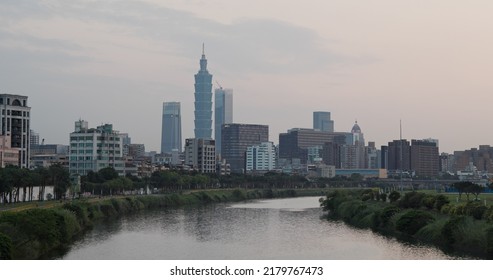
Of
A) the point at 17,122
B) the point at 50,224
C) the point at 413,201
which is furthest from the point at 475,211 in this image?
the point at 17,122

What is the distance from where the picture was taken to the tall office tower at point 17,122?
154m

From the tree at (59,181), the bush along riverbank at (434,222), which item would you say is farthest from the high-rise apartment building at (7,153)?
the bush along riverbank at (434,222)

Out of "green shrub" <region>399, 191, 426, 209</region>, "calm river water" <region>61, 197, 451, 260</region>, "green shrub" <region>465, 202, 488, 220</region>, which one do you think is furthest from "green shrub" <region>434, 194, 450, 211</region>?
"calm river water" <region>61, 197, 451, 260</region>

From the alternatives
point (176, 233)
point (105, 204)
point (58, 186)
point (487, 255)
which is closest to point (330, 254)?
point (487, 255)

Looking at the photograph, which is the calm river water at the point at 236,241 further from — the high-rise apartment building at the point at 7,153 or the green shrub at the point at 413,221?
the high-rise apartment building at the point at 7,153

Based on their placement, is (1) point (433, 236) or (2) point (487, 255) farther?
(1) point (433, 236)

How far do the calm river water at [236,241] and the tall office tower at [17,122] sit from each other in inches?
3054

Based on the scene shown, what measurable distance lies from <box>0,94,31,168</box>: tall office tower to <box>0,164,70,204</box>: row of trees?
2016 inches

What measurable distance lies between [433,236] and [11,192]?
176ft

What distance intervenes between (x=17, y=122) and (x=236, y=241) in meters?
110

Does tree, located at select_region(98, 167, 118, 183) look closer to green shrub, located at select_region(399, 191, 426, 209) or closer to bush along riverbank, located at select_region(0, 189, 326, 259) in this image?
bush along riverbank, located at select_region(0, 189, 326, 259)

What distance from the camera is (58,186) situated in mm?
102875

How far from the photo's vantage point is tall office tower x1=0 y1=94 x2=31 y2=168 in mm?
154125
